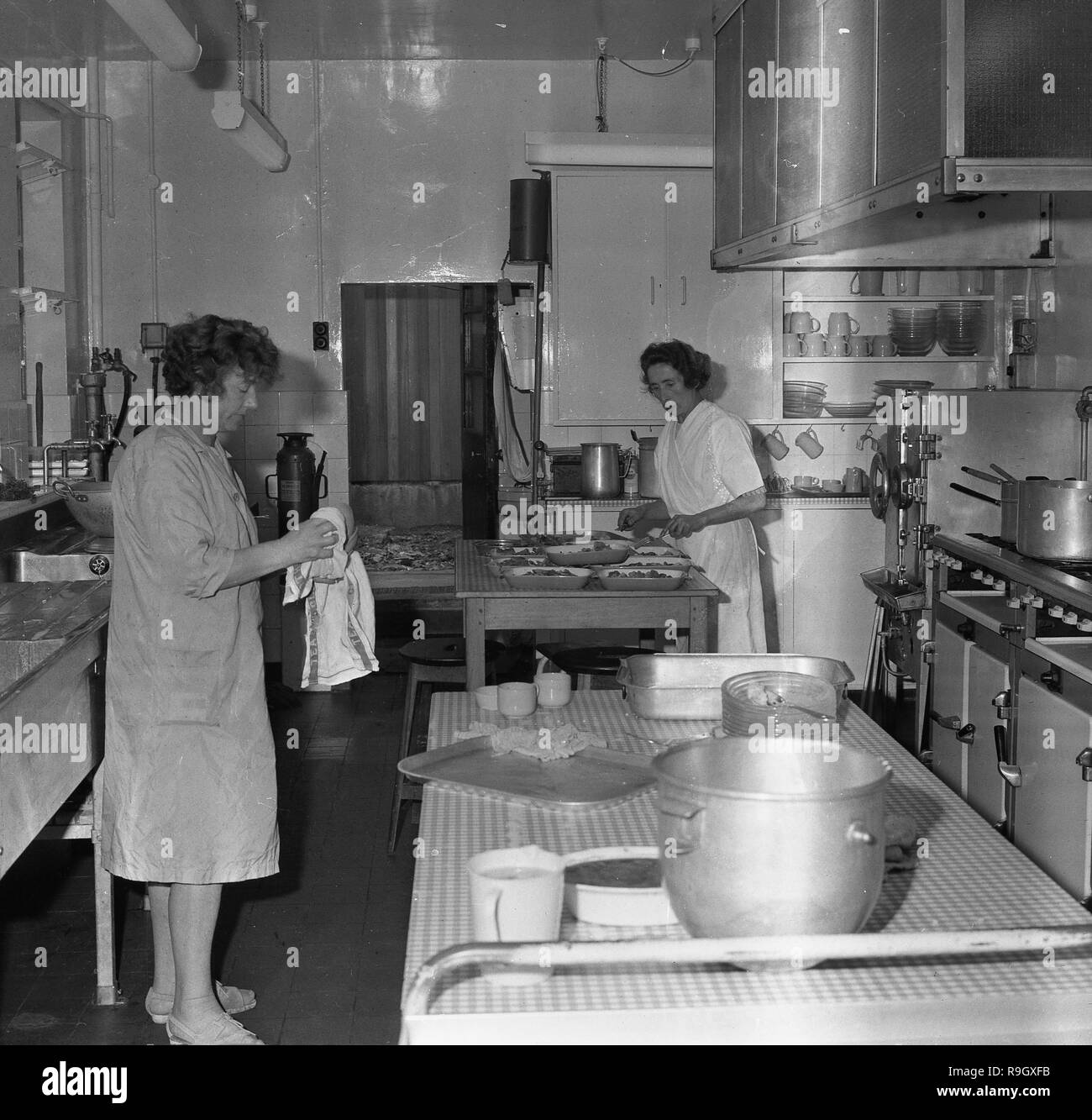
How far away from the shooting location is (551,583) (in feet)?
15.4

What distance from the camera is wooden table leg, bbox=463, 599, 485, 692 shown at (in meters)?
4.63

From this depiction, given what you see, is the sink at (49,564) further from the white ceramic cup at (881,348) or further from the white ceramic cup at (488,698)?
the white ceramic cup at (881,348)

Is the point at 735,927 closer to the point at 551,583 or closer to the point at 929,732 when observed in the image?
the point at 551,583

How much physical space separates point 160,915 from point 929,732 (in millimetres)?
3196

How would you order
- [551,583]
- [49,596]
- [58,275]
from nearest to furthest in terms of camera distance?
[49,596]
[551,583]
[58,275]

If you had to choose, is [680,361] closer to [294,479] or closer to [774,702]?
[294,479]

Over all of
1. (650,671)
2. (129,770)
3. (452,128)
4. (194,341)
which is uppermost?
(452,128)

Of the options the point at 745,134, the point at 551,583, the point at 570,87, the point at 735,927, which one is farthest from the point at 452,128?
the point at 735,927

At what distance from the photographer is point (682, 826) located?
5.80ft

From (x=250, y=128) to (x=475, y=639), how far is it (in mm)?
2954

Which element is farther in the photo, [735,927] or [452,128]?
[452,128]

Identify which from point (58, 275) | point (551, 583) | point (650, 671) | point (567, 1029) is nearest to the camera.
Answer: point (567, 1029)

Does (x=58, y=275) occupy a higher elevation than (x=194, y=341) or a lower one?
higher

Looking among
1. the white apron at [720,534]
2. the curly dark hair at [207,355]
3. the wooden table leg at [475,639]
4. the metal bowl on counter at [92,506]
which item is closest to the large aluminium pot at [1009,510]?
the white apron at [720,534]
